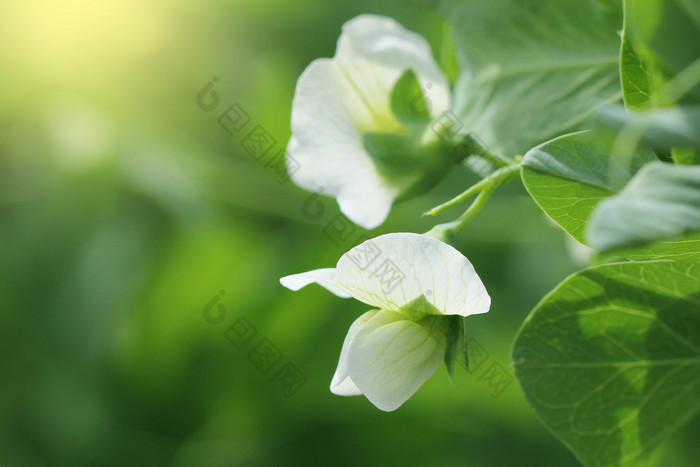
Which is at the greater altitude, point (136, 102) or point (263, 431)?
point (136, 102)

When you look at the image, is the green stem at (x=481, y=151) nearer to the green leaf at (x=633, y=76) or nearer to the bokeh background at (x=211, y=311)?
the green leaf at (x=633, y=76)

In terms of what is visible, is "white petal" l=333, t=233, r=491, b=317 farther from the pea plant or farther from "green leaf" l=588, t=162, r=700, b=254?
"green leaf" l=588, t=162, r=700, b=254

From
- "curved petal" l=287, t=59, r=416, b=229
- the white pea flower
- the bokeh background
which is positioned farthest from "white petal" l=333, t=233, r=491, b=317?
the bokeh background

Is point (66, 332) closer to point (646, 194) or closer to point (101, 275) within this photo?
point (101, 275)

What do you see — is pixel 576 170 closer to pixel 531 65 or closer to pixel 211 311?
pixel 531 65

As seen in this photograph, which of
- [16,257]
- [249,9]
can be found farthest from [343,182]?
[249,9]

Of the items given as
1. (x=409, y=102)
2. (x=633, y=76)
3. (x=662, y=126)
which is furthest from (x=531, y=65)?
(x=662, y=126)
